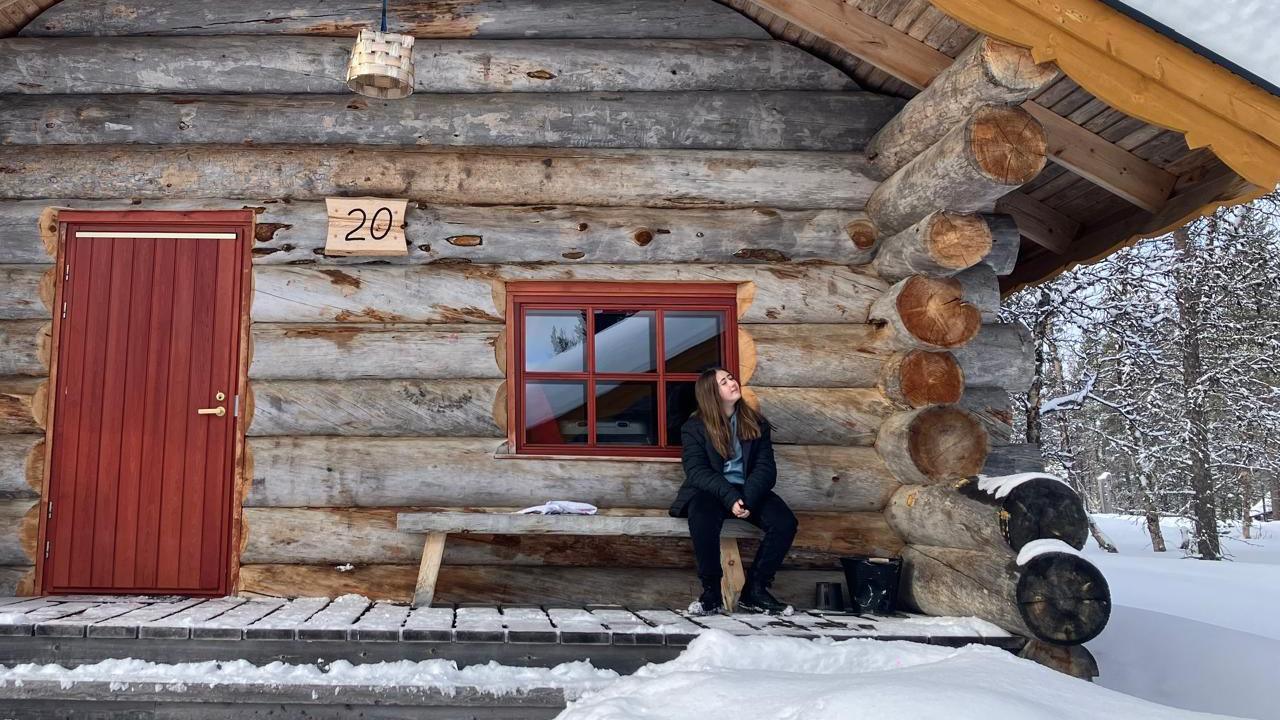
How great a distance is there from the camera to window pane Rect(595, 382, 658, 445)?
6.05 m

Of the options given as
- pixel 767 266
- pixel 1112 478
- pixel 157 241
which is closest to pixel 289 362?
pixel 157 241

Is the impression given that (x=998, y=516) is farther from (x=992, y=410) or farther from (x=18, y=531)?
(x=18, y=531)

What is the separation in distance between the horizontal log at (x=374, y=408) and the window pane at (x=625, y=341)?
0.84m

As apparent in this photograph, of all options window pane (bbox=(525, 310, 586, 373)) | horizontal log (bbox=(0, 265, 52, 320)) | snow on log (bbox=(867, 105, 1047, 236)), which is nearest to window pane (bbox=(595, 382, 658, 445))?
window pane (bbox=(525, 310, 586, 373))

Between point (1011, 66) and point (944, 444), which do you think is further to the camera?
point (944, 444)

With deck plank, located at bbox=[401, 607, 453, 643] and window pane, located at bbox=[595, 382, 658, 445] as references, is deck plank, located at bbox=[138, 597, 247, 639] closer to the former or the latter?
deck plank, located at bbox=[401, 607, 453, 643]

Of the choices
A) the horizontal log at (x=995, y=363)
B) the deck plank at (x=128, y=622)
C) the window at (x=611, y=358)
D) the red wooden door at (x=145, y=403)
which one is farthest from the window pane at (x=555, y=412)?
the horizontal log at (x=995, y=363)

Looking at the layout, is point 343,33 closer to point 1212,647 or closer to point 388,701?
point 388,701

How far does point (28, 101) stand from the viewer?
5.98 m

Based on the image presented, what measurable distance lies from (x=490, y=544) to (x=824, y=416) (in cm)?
245

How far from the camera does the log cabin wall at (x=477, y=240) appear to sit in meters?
5.69

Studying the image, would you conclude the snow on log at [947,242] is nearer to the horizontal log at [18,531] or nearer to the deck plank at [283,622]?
the deck plank at [283,622]

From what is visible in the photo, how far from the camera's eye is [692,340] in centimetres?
620

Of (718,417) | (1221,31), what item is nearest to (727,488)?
(718,417)
